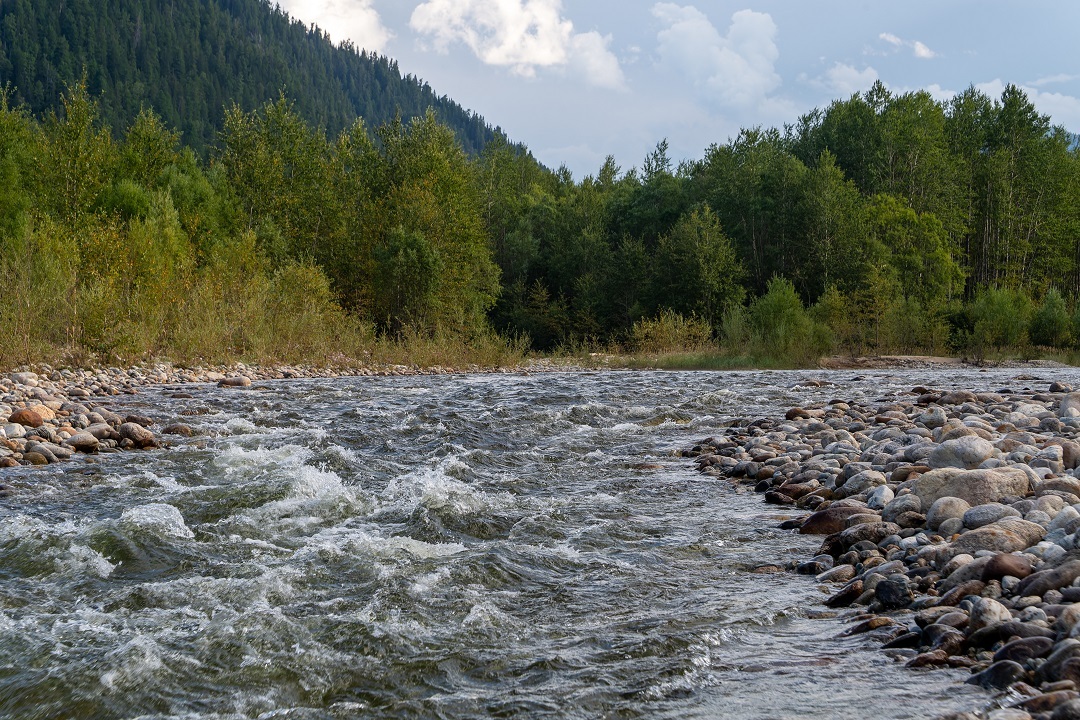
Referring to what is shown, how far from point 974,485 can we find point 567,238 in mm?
53216

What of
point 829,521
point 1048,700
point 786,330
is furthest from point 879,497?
point 786,330

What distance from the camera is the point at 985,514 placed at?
529 centimetres

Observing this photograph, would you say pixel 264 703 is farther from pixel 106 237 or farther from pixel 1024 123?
pixel 1024 123

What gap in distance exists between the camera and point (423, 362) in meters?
27.9

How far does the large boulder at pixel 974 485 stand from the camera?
5.88 m

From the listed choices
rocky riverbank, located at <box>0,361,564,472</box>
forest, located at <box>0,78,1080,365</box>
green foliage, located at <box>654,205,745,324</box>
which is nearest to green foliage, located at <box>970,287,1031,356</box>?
forest, located at <box>0,78,1080,365</box>

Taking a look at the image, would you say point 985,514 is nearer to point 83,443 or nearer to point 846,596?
point 846,596

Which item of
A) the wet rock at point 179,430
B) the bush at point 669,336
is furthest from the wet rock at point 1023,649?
the bush at point 669,336

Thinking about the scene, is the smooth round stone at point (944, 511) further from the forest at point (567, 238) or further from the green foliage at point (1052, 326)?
the green foliage at point (1052, 326)

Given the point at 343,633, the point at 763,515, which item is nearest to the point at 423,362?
the point at 763,515

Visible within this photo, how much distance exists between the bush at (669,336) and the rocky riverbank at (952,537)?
81.1 ft

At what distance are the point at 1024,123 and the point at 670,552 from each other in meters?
55.8

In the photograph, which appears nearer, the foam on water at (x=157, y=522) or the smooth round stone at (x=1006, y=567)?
the smooth round stone at (x=1006, y=567)

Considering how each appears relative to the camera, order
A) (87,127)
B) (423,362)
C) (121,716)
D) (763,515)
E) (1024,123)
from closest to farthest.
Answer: (121,716) < (763,515) < (423,362) < (87,127) < (1024,123)
